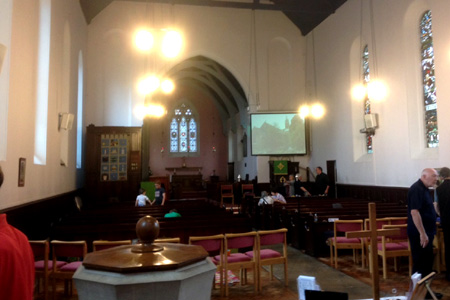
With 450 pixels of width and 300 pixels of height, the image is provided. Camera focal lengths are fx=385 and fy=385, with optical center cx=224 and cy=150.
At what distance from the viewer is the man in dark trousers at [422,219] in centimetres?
429

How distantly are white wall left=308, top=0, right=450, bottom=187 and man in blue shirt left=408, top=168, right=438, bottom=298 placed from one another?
483 centimetres

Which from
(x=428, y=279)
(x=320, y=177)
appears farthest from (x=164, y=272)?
(x=320, y=177)

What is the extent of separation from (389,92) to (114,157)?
9409 mm

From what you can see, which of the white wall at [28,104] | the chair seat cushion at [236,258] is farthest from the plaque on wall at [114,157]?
the chair seat cushion at [236,258]

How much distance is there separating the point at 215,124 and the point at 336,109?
39.0 ft

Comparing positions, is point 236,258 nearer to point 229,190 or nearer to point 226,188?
point 226,188

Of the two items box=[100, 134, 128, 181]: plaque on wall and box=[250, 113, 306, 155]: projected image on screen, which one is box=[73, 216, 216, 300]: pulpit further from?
box=[250, 113, 306, 155]: projected image on screen

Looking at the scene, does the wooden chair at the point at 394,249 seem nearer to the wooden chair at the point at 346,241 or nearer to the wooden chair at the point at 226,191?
the wooden chair at the point at 346,241

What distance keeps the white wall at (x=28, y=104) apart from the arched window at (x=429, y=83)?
29.4 feet

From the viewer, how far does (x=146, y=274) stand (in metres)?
1.33

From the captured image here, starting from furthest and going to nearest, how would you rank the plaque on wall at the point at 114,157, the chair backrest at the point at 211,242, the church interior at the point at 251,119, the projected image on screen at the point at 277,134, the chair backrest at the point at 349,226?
the projected image on screen at the point at 277,134, the plaque on wall at the point at 114,157, the chair backrest at the point at 349,226, the church interior at the point at 251,119, the chair backrest at the point at 211,242

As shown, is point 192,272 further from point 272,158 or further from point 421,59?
point 272,158

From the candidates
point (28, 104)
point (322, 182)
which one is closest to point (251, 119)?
point (322, 182)

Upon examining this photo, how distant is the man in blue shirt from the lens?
429cm
